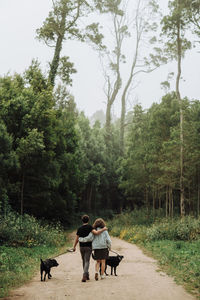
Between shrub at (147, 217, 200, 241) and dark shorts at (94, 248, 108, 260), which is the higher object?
dark shorts at (94, 248, 108, 260)

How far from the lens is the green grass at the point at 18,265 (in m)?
7.57

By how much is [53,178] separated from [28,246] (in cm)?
792

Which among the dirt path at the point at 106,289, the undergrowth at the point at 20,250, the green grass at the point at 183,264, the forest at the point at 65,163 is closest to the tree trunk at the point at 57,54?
the forest at the point at 65,163

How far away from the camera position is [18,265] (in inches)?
399

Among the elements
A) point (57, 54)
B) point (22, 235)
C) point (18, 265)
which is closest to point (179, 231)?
point (22, 235)

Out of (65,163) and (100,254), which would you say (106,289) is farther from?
(65,163)

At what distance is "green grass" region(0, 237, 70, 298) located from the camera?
757cm

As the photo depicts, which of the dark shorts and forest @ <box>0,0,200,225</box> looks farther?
forest @ <box>0,0,200,225</box>

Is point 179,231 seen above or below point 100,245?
below

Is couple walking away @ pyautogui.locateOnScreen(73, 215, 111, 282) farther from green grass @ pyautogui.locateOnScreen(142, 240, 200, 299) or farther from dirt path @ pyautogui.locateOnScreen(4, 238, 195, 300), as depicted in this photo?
green grass @ pyautogui.locateOnScreen(142, 240, 200, 299)

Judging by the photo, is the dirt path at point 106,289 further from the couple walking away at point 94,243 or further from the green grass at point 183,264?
the couple walking away at point 94,243

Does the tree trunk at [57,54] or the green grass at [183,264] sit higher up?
the tree trunk at [57,54]

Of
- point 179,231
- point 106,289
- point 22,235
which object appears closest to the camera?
point 106,289

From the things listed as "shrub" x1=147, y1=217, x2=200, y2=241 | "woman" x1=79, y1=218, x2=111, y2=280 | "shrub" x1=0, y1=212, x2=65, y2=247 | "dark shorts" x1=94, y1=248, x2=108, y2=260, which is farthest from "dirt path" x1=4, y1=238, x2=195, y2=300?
"shrub" x1=147, y1=217, x2=200, y2=241
